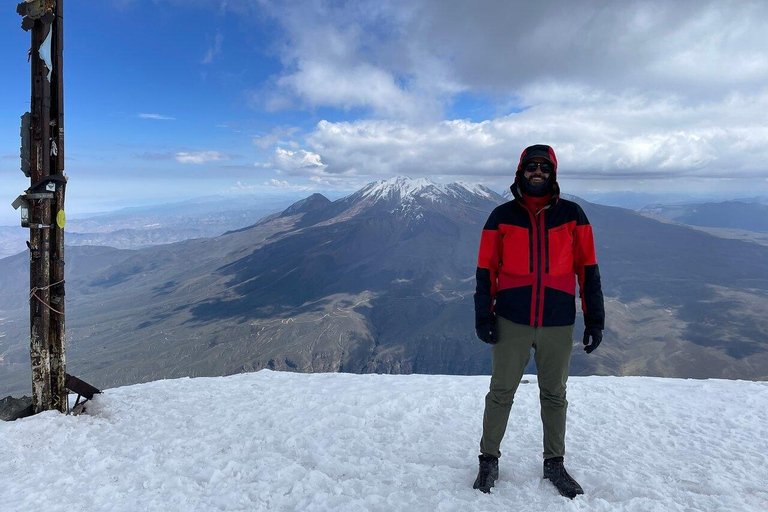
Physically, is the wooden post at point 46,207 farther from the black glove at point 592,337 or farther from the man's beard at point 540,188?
the black glove at point 592,337

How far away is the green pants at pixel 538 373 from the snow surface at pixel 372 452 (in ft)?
2.36

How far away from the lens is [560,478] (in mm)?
5043

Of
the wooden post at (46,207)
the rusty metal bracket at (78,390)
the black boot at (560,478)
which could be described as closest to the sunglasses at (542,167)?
the black boot at (560,478)

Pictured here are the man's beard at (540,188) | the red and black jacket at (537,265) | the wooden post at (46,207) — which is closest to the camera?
the red and black jacket at (537,265)

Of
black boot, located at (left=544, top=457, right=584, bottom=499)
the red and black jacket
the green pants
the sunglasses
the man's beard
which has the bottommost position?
black boot, located at (left=544, top=457, right=584, bottom=499)

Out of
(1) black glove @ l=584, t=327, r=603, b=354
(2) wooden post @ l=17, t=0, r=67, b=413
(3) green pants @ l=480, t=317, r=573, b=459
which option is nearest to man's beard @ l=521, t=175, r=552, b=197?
(3) green pants @ l=480, t=317, r=573, b=459

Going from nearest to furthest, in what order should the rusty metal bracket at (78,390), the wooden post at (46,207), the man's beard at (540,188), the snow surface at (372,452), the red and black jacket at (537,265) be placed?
the red and black jacket at (537,265) < the man's beard at (540,188) < the snow surface at (372,452) < the wooden post at (46,207) < the rusty metal bracket at (78,390)

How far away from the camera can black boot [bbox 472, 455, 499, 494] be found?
501 centimetres

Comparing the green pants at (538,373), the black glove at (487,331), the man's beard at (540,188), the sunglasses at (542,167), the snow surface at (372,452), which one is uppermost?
the sunglasses at (542,167)

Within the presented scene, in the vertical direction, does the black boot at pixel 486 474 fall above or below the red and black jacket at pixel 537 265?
below

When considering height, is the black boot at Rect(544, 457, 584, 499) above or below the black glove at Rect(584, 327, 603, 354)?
below

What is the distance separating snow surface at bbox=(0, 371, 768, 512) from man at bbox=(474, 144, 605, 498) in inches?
30.1

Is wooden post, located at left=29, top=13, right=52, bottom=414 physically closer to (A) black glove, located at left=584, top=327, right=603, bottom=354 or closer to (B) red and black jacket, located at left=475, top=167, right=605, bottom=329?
(B) red and black jacket, located at left=475, top=167, right=605, bottom=329

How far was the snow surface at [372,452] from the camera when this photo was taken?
4.94 m
